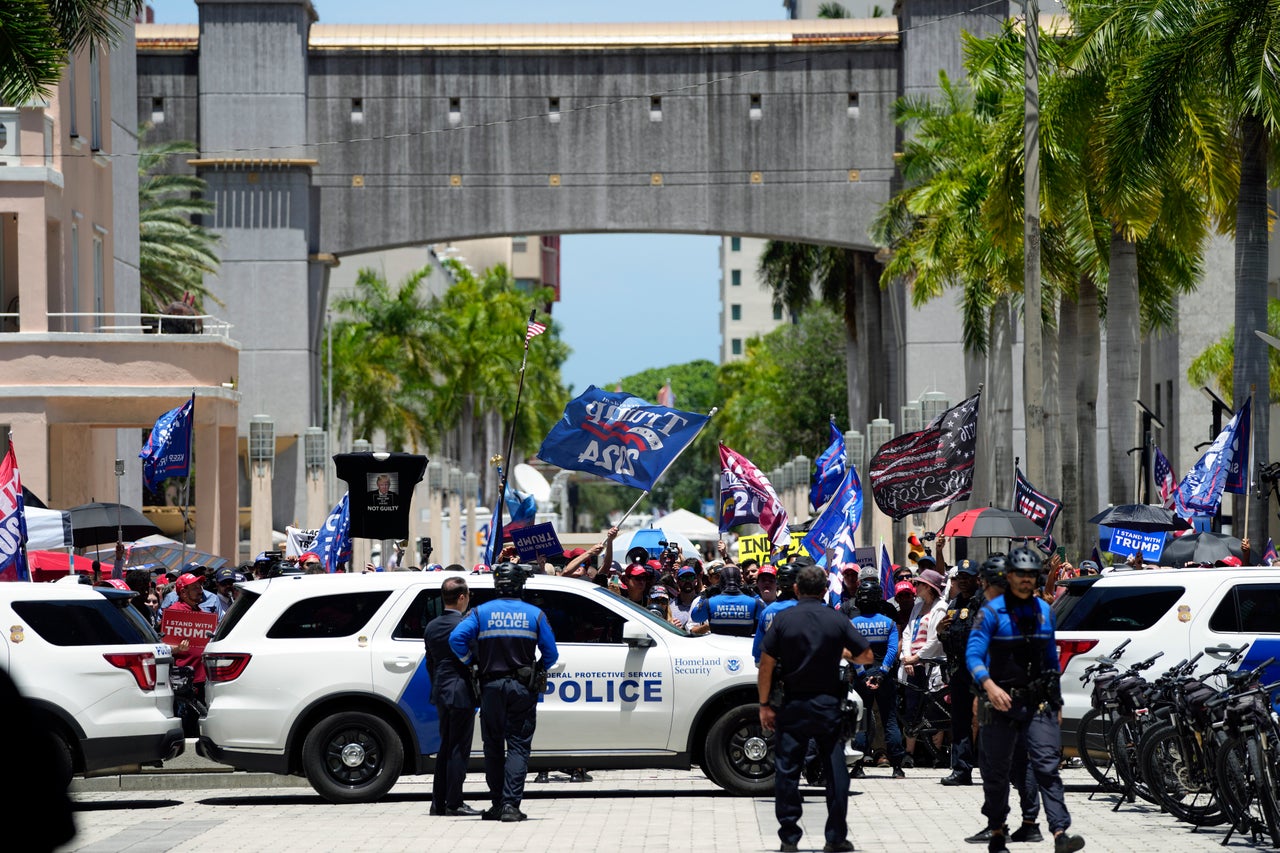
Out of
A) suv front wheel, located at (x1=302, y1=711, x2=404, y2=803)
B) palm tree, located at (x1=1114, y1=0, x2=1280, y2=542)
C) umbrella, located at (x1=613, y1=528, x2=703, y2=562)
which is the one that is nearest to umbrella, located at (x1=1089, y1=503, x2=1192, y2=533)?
palm tree, located at (x1=1114, y1=0, x2=1280, y2=542)

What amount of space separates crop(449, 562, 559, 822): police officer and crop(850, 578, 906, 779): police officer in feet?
10.7

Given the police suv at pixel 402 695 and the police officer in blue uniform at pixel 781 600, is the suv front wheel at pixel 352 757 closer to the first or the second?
the police suv at pixel 402 695

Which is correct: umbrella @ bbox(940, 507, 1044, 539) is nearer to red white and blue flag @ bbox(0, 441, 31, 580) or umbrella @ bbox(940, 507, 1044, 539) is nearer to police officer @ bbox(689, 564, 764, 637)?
police officer @ bbox(689, 564, 764, 637)

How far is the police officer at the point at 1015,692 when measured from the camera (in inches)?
429

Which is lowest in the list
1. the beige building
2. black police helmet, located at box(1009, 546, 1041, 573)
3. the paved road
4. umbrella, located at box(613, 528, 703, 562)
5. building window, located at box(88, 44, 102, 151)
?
the paved road

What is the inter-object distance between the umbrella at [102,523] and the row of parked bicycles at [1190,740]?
44.9ft

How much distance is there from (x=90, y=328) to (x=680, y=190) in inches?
642

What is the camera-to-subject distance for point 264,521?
35281 mm

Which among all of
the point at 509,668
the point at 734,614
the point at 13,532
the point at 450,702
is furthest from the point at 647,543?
the point at 509,668

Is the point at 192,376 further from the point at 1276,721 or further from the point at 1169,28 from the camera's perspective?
the point at 1276,721

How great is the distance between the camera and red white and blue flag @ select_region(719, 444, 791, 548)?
88.9ft

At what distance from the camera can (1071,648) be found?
14.5 metres

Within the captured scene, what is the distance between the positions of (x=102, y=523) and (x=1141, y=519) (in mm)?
12763

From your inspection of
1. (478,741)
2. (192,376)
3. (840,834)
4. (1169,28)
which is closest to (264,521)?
(192,376)
